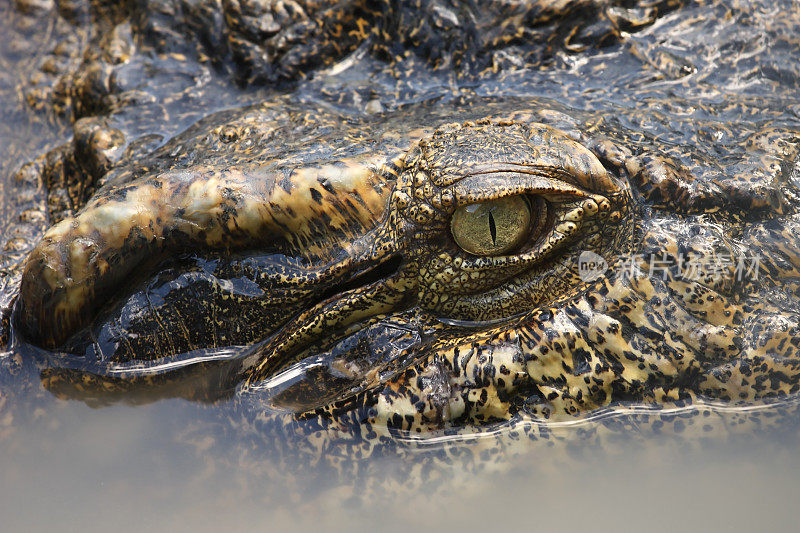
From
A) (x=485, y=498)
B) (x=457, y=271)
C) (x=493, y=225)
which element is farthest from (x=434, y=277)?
(x=485, y=498)

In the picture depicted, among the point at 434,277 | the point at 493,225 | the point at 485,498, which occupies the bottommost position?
the point at 485,498

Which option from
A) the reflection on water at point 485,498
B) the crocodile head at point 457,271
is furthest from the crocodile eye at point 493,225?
the reflection on water at point 485,498

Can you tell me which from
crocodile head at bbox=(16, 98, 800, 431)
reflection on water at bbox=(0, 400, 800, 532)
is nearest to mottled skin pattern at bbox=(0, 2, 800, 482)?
crocodile head at bbox=(16, 98, 800, 431)

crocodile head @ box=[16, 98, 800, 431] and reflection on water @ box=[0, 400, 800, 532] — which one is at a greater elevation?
crocodile head @ box=[16, 98, 800, 431]

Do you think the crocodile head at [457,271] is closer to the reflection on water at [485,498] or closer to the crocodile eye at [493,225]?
the crocodile eye at [493,225]

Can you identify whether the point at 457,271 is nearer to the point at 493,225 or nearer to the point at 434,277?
the point at 434,277

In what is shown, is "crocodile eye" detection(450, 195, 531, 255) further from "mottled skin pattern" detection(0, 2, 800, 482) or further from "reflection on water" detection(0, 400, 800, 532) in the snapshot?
"reflection on water" detection(0, 400, 800, 532)

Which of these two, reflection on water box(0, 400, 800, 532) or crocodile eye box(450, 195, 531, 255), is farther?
reflection on water box(0, 400, 800, 532)
